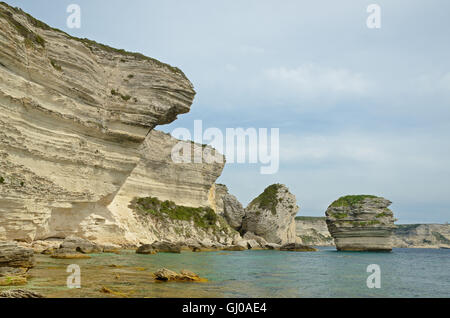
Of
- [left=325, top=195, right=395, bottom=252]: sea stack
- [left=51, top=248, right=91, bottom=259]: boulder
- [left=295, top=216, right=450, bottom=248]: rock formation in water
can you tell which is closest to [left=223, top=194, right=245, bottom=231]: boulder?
[left=325, top=195, right=395, bottom=252]: sea stack

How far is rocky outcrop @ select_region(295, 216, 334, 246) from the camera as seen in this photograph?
485ft

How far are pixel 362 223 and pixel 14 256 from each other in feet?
163

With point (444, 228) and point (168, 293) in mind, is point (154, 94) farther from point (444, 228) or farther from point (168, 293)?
point (444, 228)

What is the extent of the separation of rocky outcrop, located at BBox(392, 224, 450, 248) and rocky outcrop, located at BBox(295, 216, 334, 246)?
3440 cm

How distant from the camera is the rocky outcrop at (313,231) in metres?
148

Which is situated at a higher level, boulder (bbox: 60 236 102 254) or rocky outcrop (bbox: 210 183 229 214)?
rocky outcrop (bbox: 210 183 229 214)

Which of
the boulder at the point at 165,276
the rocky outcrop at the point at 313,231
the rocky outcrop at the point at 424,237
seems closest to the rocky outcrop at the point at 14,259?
the boulder at the point at 165,276

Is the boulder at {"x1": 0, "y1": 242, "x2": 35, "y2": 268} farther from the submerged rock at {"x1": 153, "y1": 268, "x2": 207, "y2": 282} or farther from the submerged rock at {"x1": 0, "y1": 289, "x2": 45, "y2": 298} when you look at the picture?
the submerged rock at {"x1": 0, "y1": 289, "x2": 45, "y2": 298}

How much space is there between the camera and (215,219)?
63094 mm

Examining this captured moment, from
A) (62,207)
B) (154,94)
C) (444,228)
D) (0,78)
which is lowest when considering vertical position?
(444,228)

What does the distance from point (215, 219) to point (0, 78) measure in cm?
4540

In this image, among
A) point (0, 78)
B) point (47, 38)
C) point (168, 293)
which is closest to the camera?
point (168, 293)
